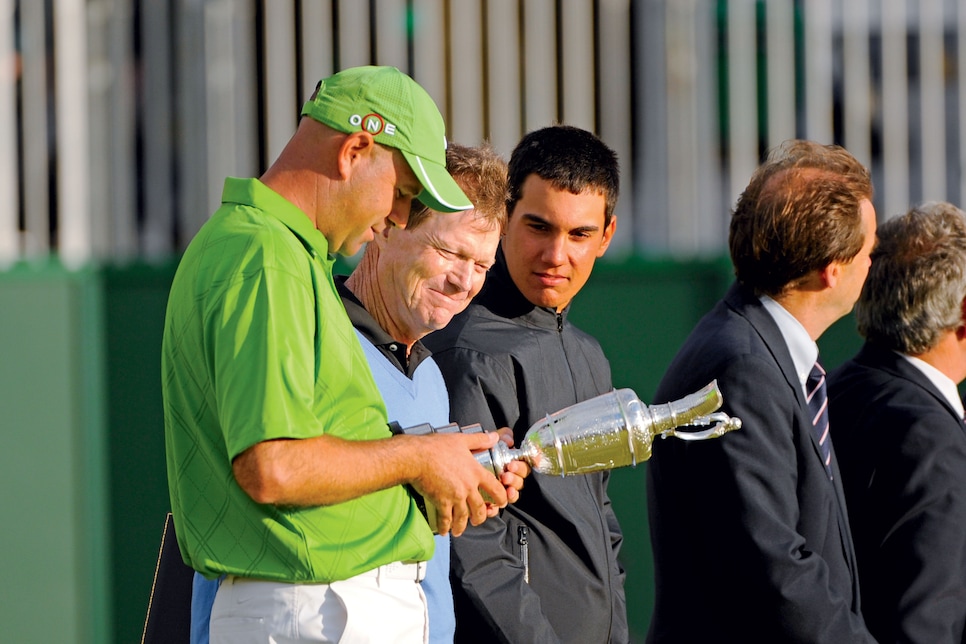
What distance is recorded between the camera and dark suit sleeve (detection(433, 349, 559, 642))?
2852mm

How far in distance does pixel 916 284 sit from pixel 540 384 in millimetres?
1075

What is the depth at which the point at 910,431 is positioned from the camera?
322 centimetres

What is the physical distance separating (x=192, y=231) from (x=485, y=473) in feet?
13.2

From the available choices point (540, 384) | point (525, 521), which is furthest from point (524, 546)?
point (540, 384)

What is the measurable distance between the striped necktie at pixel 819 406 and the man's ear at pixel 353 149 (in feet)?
4.57

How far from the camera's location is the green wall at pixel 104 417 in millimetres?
5613

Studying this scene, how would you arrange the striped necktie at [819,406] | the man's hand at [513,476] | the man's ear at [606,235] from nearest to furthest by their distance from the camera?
the man's hand at [513,476] < the striped necktie at [819,406] < the man's ear at [606,235]

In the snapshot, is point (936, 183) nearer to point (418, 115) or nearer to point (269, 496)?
point (418, 115)

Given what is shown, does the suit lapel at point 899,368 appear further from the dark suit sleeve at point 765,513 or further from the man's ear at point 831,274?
the dark suit sleeve at point 765,513

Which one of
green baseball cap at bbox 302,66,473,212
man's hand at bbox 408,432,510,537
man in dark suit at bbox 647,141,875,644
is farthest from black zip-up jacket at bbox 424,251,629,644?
green baseball cap at bbox 302,66,473,212

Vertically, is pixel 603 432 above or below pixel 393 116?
below

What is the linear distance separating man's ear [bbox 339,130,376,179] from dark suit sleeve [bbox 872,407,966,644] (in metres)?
1.63

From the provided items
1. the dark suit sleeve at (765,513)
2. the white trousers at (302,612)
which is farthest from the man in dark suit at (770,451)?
the white trousers at (302,612)

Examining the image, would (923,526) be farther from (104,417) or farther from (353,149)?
(104,417)
